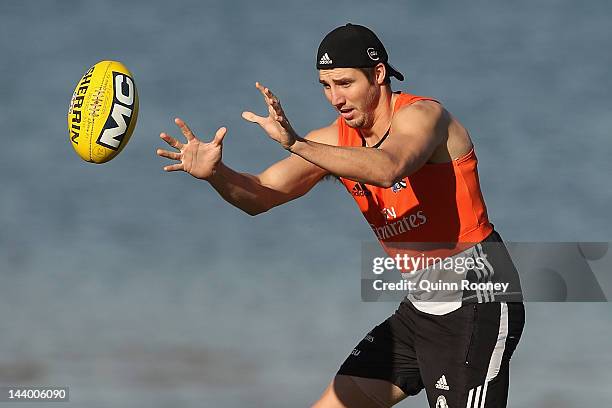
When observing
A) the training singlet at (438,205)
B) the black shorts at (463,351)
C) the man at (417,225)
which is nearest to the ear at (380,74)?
the man at (417,225)

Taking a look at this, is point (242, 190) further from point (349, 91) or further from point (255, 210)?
point (349, 91)

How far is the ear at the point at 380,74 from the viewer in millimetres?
7246

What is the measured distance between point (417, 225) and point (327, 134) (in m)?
1.18

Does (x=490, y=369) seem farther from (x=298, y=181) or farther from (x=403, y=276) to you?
(x=298, y=181)

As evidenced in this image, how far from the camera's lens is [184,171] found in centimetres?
716

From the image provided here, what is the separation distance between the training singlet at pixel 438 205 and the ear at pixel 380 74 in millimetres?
201

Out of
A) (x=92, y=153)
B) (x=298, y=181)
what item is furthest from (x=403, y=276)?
(x=92, y=153)

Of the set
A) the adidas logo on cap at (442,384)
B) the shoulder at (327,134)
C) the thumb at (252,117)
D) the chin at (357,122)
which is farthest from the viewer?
the shoulder at (327,134)

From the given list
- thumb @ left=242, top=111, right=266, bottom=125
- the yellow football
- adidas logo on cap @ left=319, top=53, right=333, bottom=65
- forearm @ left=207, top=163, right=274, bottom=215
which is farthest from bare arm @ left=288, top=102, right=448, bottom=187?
the yellow football

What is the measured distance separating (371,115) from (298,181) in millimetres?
1059

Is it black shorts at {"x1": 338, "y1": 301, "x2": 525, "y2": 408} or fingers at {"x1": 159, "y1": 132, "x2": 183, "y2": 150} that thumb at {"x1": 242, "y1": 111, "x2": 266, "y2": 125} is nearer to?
fingers at {"x1": 159, "y1": 132, "x2": 183, "y2": 150}

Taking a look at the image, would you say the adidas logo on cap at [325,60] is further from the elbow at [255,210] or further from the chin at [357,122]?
the elbow at [255,210]

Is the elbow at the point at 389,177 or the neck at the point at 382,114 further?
the neck at the point at 382,114

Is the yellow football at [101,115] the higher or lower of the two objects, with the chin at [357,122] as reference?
higher
